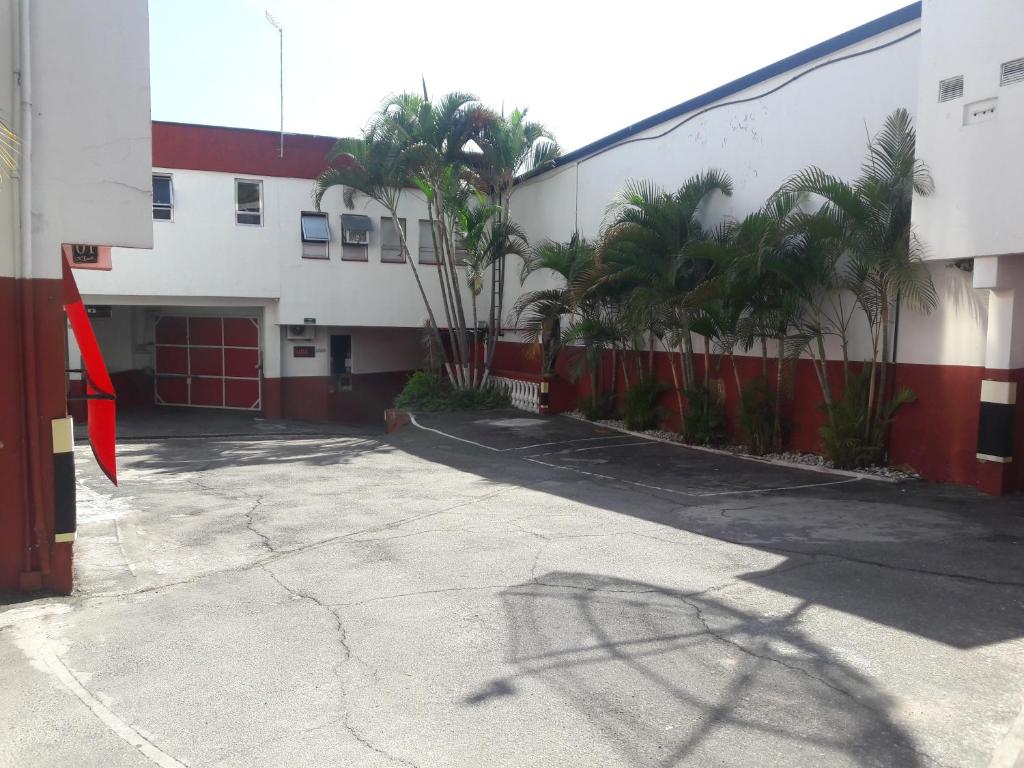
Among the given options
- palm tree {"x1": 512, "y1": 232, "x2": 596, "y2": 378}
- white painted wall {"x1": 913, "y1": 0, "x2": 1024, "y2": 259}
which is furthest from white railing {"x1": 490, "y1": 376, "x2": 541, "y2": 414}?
white painted wall {"x1": 913, "y1": 0, "x2": 1024, "y2": 259}

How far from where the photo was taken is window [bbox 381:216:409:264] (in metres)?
21.7

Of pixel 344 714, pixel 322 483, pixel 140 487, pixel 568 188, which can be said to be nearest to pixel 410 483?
pixel 322 483

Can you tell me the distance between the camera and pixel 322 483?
436 inches

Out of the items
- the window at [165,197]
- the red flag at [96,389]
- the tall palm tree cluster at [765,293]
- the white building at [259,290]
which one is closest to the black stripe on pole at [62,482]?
the red flag at [96,389]

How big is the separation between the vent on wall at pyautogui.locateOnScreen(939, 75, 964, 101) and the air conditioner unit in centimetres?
1586

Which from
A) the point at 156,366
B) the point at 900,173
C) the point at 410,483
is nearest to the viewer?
the point at 900,173

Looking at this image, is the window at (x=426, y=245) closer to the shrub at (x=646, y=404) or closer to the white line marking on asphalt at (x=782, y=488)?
the shrub at (x=646, y=404)

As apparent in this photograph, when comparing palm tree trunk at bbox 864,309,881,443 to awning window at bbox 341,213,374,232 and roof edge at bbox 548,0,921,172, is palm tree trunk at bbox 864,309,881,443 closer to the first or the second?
roof edge at bbox 548,0,921,172

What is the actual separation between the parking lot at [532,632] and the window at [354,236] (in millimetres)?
11982

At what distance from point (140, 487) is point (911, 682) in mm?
9186

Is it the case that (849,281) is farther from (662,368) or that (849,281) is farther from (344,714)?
(344,714)

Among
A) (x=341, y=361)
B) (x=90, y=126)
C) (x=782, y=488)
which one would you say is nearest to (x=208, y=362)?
(x=341, y=361)

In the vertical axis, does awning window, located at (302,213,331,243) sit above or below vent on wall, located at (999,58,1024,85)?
below

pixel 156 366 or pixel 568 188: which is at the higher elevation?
pixel 568 188
